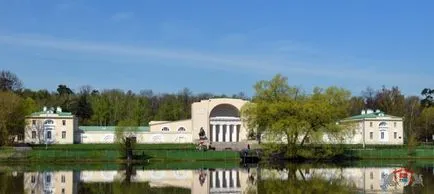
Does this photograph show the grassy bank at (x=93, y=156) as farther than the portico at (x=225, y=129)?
No

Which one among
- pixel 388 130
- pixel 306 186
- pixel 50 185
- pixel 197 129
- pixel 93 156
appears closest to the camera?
pixel 306 186

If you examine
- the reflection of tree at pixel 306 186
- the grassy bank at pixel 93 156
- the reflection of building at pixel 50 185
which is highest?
the grassy bank at pixel 93 156

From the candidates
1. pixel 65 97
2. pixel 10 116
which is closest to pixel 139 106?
pixel 65 97

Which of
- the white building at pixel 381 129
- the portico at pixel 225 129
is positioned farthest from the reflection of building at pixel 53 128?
the white building at pixel 381 129

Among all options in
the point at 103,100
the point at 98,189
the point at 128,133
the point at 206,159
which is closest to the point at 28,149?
the point at 128,133

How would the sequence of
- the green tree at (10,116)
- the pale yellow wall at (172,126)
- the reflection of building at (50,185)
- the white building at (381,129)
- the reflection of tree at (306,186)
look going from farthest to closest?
the white building at (381,129) → the pale yellow wall at (172,126) → the green tree at (10,116) → the reflection of building at (50,185) → the reflection of tree at (306,186)

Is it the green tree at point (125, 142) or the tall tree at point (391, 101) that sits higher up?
the tall tree at point (391, 101)

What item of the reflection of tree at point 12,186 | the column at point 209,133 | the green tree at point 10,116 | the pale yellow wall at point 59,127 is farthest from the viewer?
the column at point 209,133

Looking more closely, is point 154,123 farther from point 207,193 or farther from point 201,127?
point 207,193

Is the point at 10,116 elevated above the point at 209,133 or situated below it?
above

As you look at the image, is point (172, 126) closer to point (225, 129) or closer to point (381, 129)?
point (225, 129)

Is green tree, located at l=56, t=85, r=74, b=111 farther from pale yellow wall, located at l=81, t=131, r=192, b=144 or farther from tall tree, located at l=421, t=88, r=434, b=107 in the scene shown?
tall tree, located at l=421, t=88, r=434, b=107

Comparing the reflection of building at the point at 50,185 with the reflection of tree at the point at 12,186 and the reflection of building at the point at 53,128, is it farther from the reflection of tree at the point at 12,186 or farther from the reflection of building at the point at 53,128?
the reflection of building at the point at 53,128

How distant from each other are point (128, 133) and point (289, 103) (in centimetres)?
1732
